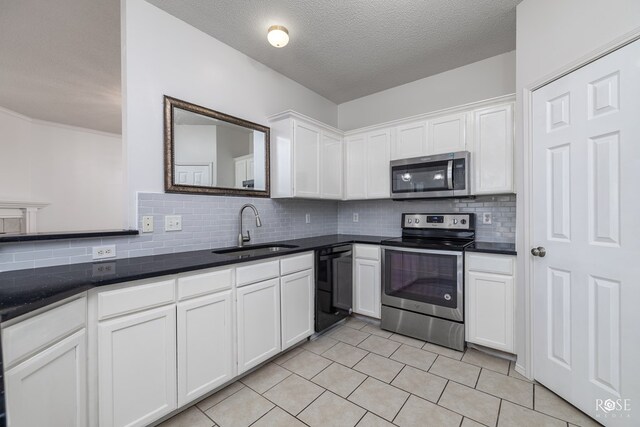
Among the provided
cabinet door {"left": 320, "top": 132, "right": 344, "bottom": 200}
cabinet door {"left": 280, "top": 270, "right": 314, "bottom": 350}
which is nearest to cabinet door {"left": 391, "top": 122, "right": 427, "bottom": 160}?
cabinet door {"left": 320, "top": 132, "right": 344, "bottom": 200}

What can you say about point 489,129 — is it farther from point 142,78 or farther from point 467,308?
point 142,78

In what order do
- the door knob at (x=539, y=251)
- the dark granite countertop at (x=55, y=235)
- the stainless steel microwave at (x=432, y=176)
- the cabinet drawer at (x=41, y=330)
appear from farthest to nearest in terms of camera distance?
the stainless steel microwave at (x=432, y=176) → the door knob at (x=539, y=251) → the dark granite countertop at (x=55, y=235) → the cabinet drawer at (x=41, y=330)

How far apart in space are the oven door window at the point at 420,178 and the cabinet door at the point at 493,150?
0.95ft

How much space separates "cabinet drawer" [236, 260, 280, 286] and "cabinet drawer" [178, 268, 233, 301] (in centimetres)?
8

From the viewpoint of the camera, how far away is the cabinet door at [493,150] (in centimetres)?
237

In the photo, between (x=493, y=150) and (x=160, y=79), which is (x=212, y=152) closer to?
(x=160, y=79)

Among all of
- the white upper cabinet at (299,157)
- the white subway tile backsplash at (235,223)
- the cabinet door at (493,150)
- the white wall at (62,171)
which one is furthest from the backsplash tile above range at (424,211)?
the white wall at (62,171)

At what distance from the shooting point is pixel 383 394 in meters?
1.83

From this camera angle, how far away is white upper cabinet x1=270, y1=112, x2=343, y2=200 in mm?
2766

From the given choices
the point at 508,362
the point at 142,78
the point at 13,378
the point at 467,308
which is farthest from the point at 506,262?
the point at 142,78

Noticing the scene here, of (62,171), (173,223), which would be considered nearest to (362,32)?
(173,223)

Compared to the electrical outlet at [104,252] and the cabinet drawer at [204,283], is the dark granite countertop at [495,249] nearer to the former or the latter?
the cabinet drawer at [204,283]

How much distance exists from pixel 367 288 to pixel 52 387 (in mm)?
2430

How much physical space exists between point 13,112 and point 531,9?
674 cm
